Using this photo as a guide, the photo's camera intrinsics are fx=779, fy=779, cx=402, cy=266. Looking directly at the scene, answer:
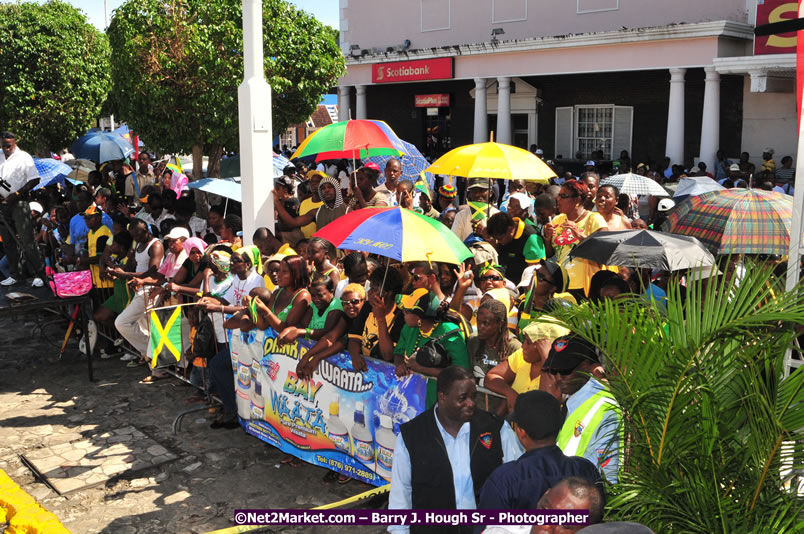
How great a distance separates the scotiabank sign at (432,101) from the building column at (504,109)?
395 centimetres

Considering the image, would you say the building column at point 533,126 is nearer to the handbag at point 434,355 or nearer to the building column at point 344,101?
the building column at point 344,101

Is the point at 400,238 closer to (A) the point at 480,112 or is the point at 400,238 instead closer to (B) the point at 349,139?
(B) the point at 349,139

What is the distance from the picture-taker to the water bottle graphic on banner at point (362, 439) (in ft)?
19.4

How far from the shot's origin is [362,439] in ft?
19.6

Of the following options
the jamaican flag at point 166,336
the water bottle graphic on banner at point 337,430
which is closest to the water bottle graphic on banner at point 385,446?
the water bottle graphic on banner at point 337,430

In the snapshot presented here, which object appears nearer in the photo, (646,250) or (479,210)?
(646,250)

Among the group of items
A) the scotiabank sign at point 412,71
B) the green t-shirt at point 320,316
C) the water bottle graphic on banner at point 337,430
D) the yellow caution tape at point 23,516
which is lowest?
the yellow caution tape at point 23,516

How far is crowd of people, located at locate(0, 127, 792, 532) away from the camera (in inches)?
160

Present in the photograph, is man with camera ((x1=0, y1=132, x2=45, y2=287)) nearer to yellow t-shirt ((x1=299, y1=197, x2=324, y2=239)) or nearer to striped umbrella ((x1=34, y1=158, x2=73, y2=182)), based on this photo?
striped umbrella ((x1=34, y1=158, x2=73, y2=182))

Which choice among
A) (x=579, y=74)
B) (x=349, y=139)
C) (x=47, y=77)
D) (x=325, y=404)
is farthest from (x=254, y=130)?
(x=579, y=74)

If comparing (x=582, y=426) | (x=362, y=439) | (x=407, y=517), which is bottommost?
(x=362, y=439)

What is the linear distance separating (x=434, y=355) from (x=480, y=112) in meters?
19.4

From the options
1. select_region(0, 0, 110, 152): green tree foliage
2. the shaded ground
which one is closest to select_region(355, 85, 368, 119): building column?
select_region(0, 0, 110, 152): green tree foliage

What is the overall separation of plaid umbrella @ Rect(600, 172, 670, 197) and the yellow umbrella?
1.58m
